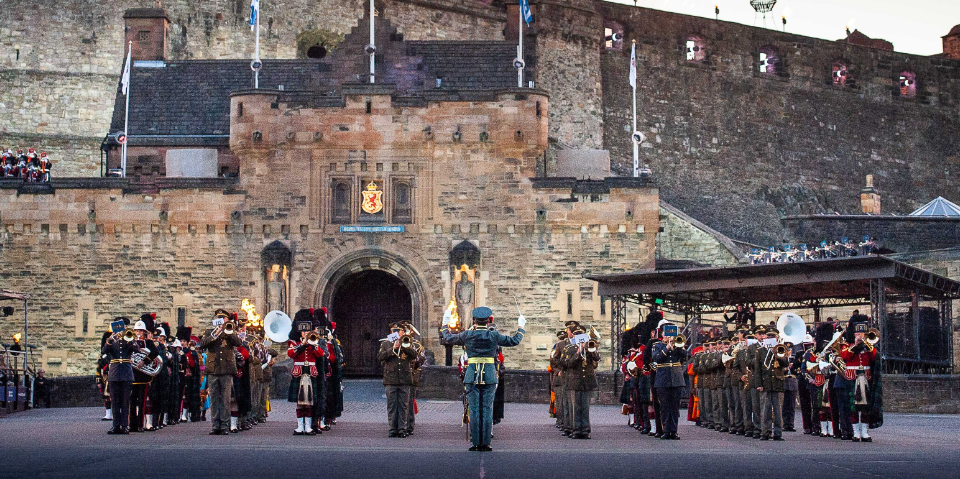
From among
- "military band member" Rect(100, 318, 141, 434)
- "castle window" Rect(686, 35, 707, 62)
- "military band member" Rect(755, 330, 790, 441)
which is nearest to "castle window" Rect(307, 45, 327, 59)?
"castle window" Rect(686, 35, 707, 62)

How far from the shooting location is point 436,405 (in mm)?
32469

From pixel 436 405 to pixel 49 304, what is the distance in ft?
48.1

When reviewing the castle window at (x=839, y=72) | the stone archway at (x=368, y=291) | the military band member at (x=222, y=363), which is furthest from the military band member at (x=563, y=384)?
the castle window at (x=839, y=72)

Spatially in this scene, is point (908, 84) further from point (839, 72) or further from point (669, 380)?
point (669, 380)

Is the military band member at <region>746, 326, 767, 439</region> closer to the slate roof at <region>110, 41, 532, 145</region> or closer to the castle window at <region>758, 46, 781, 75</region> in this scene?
the slate roof at <region>110, 41, 532, 145</region>

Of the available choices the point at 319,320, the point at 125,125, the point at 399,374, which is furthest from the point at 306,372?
the point at 125,125

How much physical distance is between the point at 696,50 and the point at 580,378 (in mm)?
42106

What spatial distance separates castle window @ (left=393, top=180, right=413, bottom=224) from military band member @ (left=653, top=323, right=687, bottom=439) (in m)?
20.1

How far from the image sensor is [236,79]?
1917 inches

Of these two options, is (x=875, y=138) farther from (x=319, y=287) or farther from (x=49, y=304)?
(x=49, y=304)

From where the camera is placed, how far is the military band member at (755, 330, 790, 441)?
22344 mm

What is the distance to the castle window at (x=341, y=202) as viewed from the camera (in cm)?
4266

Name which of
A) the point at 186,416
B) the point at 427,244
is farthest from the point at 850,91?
the point at 186,416

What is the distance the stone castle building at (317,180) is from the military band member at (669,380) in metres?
18.7
